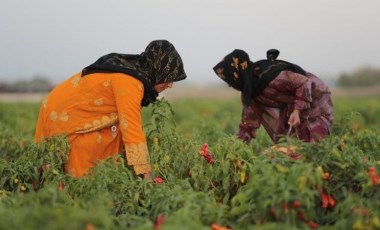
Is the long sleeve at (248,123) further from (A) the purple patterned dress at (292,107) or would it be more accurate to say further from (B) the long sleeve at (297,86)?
(B) the long sleeve at (297,86)

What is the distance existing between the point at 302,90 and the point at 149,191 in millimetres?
1746

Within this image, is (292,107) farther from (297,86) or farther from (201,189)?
(201,189)

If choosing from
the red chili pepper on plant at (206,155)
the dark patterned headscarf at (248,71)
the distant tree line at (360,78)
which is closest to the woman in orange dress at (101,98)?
the red chili pepper on plant at (206,155)

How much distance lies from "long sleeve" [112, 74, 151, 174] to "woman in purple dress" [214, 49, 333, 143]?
3.47ft

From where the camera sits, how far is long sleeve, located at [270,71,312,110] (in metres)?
4.61

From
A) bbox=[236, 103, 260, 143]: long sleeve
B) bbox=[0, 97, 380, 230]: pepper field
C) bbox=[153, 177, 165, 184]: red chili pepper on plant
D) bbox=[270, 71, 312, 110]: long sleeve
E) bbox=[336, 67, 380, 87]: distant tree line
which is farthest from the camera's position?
bbox=[336, 67, 380, 87]: distant tree line

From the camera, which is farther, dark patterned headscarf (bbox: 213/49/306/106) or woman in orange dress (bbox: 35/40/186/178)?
dark patterned headscarf (bbox: 213/49/306/106)

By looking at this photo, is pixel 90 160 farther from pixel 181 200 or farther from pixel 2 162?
pixel 181 200

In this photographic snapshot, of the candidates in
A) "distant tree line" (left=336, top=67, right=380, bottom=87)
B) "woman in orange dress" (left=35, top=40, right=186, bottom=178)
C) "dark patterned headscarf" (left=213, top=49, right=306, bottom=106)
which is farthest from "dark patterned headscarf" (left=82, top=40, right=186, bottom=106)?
"distant tree line" (left=336, top=67, right=380, bottom=87)

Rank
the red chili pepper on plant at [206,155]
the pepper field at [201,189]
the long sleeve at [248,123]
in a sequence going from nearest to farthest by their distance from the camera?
the pepper field at [201,189] < the red chili pepper on plant at [206,155] < the long sleeve at [248,123]

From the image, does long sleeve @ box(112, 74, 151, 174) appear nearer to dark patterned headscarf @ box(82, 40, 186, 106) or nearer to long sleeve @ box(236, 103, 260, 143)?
dark patterned headscarf @ box(82, 40, 186, 106)

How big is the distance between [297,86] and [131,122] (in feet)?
4.83

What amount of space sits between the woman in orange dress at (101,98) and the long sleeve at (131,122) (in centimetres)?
1

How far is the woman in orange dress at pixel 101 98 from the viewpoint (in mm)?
4129
